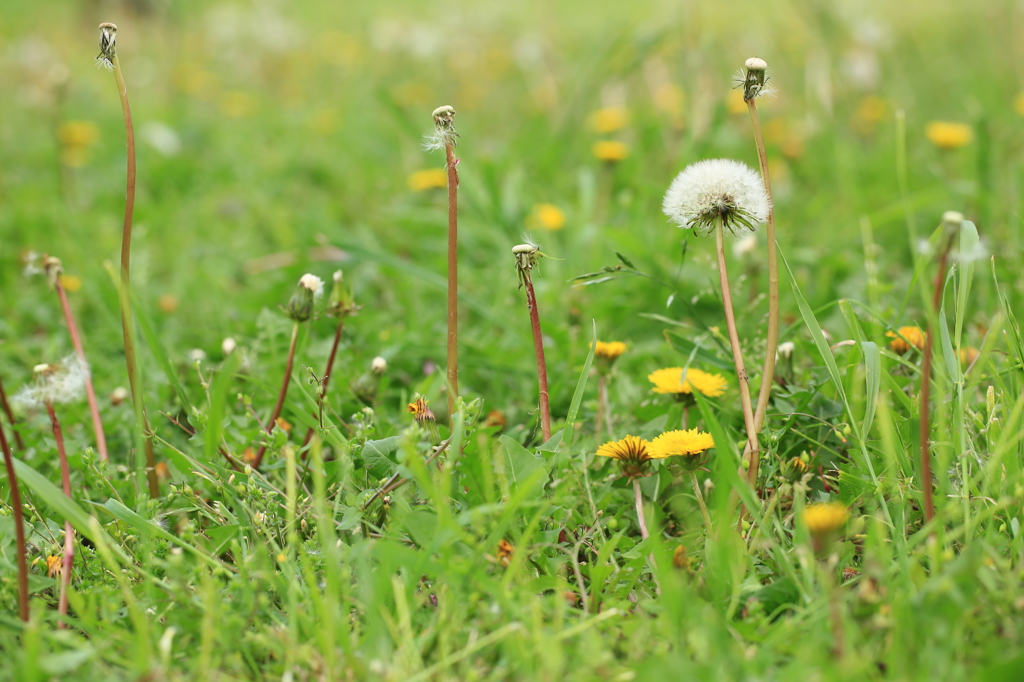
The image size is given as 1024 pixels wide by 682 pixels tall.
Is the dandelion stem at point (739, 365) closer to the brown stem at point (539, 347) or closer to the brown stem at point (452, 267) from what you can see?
the brown stem at point (539, 347)

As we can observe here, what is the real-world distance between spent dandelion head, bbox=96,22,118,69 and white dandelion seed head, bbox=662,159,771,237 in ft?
2.61

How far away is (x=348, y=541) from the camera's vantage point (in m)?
1.15

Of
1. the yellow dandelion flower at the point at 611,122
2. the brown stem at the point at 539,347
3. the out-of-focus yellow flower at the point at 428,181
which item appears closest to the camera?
the brown stem at the point at 539,347

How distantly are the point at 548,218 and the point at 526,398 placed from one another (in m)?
0.99

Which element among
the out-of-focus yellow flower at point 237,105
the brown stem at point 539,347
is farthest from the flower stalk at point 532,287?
the out-of-focus yellow flower at point 237,105

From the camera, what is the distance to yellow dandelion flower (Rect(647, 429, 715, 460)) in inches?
44.0

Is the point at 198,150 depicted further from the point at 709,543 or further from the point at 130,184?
the point at 709,543

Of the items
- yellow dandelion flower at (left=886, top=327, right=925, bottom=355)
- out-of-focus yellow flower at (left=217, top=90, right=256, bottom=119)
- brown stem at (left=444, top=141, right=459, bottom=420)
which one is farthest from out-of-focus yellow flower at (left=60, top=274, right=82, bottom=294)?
out-of-focus yellow flower at (left=217, top=90, right=256, bottom=119)

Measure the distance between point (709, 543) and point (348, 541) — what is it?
1.72 ft

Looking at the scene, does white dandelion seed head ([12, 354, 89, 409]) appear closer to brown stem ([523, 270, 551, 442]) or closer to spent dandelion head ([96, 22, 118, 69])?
spent dandelion head ([96, 22, 118, 69])

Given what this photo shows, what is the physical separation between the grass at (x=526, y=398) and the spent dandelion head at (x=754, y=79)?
0.24 meters

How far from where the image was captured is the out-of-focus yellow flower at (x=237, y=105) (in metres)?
4.26

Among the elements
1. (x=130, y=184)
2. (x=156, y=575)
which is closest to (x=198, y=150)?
(x=130, y=184)

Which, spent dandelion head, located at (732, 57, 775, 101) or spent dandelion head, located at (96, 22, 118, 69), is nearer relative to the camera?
spent dandelion head, located at (732, 57, 775, 101)
